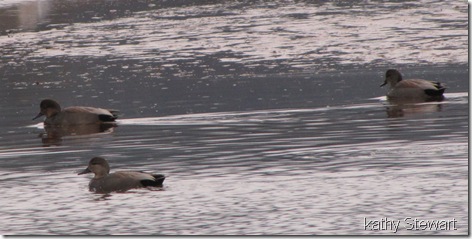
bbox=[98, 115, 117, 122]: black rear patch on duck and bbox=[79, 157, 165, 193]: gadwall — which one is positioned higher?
bbox=[79, 157, 165, 193]: gadwall

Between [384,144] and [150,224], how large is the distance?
5639mm

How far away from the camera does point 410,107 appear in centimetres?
2372

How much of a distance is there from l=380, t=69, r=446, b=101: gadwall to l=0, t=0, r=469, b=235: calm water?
455 mm

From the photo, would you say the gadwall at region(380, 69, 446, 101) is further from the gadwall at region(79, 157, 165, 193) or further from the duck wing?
the gadwall at region(79, 157, 165, 193)

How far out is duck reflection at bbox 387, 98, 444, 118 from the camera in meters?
22.8

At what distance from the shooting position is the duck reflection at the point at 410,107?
22781 millimetres

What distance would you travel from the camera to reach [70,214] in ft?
47.7

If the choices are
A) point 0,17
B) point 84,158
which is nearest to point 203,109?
point 84,158

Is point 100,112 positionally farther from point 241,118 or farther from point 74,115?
point 241,118

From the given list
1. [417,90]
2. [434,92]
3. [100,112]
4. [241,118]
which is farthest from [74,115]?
[434,92]

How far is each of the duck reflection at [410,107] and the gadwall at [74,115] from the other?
4859mm

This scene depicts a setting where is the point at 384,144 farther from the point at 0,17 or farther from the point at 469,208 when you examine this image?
the point at 0,17

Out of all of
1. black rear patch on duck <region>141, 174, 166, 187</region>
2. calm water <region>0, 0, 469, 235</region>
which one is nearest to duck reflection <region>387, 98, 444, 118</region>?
calm water <region>0, 0, 469, 235</region>

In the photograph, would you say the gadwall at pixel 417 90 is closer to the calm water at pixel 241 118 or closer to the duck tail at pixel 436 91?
the duck tail at pixel 436 91
